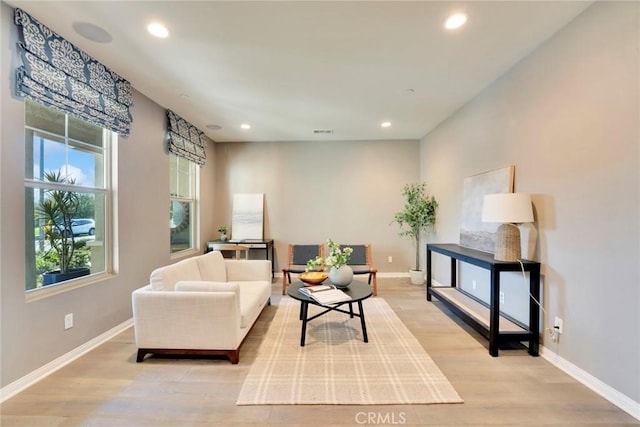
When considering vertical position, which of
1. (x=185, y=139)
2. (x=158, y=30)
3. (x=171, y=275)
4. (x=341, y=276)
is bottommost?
(x=341, y=276)

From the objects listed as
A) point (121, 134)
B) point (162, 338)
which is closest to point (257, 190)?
point (121, 134)

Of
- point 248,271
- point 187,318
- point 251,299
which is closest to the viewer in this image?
point 187,318

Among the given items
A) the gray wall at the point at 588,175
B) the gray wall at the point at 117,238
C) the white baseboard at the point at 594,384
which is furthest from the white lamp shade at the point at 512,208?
the gray wall at the point at 117,238

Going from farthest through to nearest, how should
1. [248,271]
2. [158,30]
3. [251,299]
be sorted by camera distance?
1. [248,271]
2. [251,299]
3. [158,30]

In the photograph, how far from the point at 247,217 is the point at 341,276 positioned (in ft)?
9.70

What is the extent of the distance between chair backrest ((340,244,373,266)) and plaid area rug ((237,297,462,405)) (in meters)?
1.68

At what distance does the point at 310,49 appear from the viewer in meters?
2.35

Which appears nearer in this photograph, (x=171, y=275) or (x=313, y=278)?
(x=171, y=275)

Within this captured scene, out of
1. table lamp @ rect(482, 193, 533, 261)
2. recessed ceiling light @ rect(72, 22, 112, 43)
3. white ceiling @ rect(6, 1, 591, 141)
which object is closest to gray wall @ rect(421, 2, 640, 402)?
table lamp @ rect(482, 193, 533, 261)

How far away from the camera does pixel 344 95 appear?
10.7 ft

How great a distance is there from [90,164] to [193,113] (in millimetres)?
1582

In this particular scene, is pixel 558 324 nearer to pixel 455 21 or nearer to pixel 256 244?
pixel 455 21

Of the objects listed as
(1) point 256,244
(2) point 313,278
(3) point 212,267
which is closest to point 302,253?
(1) point 256,244

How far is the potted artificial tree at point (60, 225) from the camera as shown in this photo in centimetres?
227
